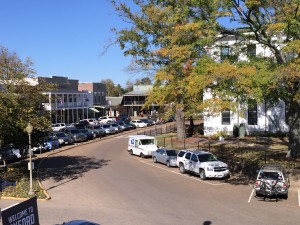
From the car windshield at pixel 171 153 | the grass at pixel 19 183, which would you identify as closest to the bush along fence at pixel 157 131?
the car windshield at pixel 171 153

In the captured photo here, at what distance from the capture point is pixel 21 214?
401 inches

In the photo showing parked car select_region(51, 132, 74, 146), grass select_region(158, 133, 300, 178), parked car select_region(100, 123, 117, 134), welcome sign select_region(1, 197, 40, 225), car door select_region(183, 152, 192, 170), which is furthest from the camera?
parked car select_region(100, 123, 117, 134)

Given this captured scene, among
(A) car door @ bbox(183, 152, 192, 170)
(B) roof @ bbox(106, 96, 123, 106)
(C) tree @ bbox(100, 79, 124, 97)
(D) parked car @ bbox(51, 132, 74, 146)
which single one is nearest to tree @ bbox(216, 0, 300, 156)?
(A) car door @ bbox(183, 152, 192, 170)

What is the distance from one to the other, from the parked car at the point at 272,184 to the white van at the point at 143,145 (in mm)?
16096

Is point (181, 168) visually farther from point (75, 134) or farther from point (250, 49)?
point (75, 134)

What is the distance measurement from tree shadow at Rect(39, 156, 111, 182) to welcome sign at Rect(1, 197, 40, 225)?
16.5 metres

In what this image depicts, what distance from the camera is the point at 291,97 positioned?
73.5ft

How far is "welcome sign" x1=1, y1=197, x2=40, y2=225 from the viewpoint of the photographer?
962 cm

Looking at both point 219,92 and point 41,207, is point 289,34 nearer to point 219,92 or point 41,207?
point 219,92

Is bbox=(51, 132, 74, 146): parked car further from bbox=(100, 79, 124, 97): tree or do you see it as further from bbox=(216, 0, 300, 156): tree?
bbox=(100, 79, 124, 97): tree

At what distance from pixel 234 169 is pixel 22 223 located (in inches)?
804

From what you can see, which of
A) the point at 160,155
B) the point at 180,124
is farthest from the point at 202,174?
the point at 180,124

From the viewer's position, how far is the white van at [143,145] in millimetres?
36969

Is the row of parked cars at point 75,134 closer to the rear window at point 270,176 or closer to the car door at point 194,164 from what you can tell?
the car door at point 194,164
